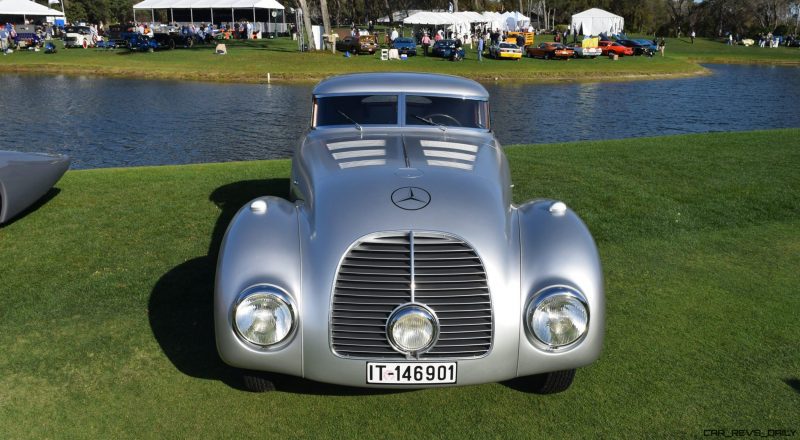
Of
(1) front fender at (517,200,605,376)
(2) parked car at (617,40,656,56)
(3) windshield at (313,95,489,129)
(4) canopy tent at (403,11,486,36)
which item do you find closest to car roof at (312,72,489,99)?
(3) windshield at (313,95,489,129)

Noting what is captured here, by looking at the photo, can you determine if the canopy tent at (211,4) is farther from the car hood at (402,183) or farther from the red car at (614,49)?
the car hood at (402,183)

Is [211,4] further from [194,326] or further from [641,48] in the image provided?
[194,326]

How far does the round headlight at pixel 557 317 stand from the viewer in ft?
13.5

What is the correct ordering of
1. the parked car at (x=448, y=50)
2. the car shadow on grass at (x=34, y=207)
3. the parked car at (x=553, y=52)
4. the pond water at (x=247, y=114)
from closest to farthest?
the car shadow on grass at (x=34, y=207), the pond water at (x=247, y=114), the parked car at (x=448, y=50), the parked car at (x=553, y=52)

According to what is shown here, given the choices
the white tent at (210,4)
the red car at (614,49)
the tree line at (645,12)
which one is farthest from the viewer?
the tree line at (645,12)

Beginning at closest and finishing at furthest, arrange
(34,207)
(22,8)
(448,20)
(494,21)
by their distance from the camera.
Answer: (34,207)
(448,20)
(22,8)
(494,21)

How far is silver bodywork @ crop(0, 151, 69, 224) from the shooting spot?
297 inches

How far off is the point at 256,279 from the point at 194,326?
1655mm

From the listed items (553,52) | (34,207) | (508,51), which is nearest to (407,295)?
(34,207)

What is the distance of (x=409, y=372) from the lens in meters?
4.05

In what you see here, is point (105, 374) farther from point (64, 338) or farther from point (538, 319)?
point (538, 319)

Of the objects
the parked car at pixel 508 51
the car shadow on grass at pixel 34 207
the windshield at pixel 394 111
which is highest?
the parked car at pixel 508 51

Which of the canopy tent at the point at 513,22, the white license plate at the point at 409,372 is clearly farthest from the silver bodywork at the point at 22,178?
the canopy tent at the point at 513,22

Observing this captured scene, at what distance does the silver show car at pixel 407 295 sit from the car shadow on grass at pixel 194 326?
386 mm
